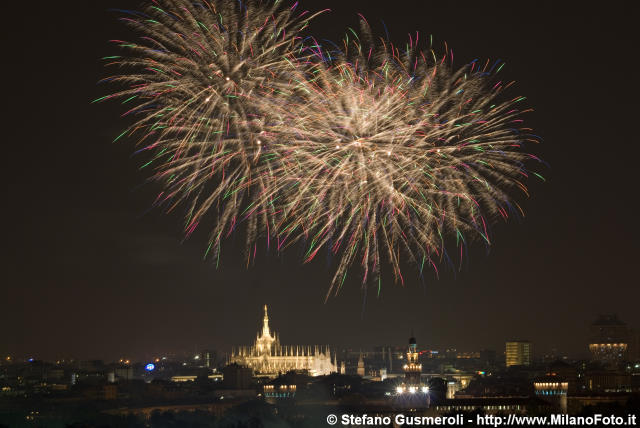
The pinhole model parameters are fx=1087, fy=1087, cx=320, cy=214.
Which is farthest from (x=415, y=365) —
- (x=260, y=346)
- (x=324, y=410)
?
(x=260, y=346)

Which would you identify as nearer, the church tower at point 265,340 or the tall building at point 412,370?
the tall building at point 412,370

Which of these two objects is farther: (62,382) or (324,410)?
(62,382)

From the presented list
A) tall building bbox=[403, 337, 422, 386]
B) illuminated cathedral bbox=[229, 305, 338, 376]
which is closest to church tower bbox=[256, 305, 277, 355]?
illuminated cathedral bbox=[229, 305, 338, 376]

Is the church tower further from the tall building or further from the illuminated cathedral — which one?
the tall building

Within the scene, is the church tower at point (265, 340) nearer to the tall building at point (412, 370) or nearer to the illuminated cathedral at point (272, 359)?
the illuminated cathedral at point (272, 359)

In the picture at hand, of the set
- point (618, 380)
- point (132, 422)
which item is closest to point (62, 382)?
point (132, 422)

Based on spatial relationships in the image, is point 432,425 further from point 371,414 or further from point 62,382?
point 62,382

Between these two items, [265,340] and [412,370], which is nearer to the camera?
[412,370]

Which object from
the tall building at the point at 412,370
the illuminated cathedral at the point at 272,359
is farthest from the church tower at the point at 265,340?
the tall building at the point at 412,370

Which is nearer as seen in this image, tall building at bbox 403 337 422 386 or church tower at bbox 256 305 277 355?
tall building at bbox 403 337 422 386

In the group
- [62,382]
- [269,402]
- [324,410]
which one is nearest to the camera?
[324,410]

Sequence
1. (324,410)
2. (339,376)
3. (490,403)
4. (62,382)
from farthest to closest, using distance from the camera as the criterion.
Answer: (62,382), (339,376), (324,410), (490,403)
